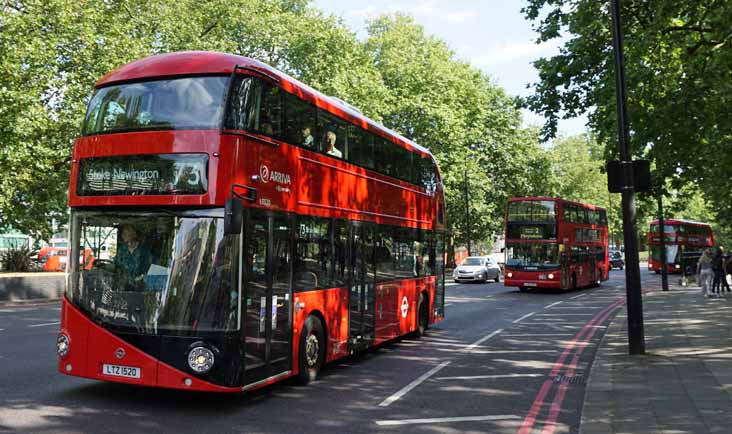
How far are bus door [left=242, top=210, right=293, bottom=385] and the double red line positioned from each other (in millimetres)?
2892

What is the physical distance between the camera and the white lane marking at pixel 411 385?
8.05 m

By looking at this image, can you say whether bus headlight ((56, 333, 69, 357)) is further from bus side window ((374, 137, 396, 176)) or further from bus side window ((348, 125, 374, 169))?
bus side window ((374, 137, 396, 176))

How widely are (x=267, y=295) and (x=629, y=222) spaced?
20.8 ft

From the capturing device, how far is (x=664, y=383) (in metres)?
8.62

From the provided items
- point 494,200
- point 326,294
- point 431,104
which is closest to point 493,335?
point 326,294

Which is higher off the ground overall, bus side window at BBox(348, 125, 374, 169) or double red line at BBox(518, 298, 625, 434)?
bus side window at BBox(348, 125, 374, 169)

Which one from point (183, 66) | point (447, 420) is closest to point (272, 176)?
point (183, 66)

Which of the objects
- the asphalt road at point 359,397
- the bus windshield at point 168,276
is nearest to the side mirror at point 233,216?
the bus windshield at point 168,276

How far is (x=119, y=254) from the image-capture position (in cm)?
726

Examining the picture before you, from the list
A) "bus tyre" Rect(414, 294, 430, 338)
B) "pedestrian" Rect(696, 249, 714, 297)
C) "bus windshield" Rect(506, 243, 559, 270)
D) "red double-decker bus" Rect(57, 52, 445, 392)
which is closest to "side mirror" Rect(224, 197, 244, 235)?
"red double-decker bus" Rect(57, 52, 445, 392)

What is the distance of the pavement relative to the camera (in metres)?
6.68

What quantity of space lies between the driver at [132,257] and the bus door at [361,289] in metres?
3.85

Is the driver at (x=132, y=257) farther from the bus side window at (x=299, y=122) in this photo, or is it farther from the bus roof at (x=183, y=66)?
the bus side window at (x=299, y=122)

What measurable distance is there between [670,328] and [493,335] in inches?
153
